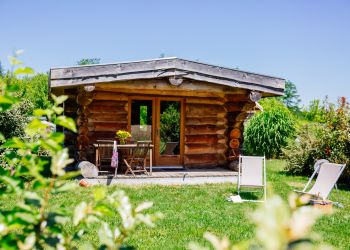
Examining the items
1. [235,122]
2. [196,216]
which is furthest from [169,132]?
[196,216]

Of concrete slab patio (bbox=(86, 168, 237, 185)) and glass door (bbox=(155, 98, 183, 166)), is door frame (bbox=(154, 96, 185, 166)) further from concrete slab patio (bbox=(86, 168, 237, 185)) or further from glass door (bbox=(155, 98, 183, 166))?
concrete slab patio (bbox=(86, 168, 237, 185))

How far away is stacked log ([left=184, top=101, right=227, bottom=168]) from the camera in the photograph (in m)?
12.4

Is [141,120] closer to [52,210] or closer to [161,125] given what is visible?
[161,125]

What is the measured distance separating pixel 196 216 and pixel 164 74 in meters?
4.52

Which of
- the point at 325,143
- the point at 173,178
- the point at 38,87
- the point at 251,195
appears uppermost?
the point at 38,87

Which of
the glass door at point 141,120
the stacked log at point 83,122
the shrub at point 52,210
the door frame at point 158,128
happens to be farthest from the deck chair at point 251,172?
the shrub at point 52,210

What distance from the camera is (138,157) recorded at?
10.7 m

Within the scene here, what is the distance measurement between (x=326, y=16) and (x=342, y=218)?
11788 mm

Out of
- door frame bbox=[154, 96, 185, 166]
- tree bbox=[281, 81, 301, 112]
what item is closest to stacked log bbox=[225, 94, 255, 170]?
door frame bbox=[154, 96, 185, 166]

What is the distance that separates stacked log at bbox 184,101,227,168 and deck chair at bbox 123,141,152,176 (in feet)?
6.55

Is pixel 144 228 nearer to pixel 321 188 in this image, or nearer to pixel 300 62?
pixel 321 188

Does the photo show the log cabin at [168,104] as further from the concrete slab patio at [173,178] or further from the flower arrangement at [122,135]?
the flower arrangement at [122,135]

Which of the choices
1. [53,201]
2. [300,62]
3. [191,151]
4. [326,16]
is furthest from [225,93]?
[300,62]

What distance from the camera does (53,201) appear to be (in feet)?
25.5
